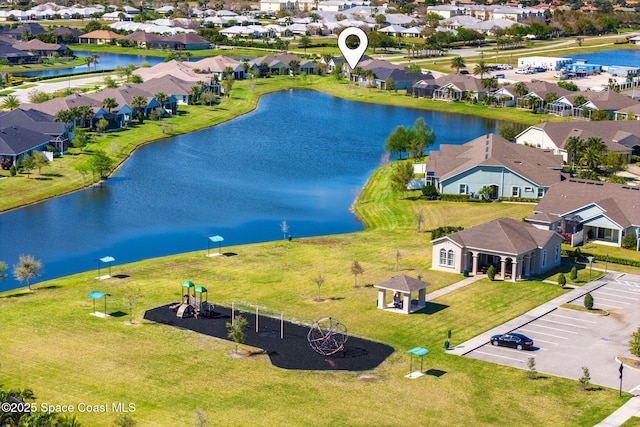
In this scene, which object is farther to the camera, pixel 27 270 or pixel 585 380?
pixel 27 270

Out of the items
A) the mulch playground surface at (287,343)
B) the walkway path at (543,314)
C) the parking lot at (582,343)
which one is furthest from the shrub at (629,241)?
the mulch playground surface at (287,343)

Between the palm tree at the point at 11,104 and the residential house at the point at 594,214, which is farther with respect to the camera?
the palm tree at the point at 11,104

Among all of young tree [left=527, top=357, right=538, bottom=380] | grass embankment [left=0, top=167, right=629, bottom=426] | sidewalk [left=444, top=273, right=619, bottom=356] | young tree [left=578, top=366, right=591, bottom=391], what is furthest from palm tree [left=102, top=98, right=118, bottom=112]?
young tree [left=578, top=366, right=591, bottom=391]

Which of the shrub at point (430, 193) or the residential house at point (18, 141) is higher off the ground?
the residential house at point (18, 141)

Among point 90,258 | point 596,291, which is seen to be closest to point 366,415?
point 596,291

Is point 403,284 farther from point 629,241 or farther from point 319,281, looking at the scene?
point 629,241

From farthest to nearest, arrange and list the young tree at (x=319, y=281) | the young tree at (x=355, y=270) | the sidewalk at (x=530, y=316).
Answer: the young tree at (x=355, y=270), the young tree at (x=319, y=281), the sidewalk at (x=530, y=316)

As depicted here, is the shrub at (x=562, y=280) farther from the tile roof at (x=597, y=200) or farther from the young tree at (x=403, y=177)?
the young tree at (x=403, y=177)

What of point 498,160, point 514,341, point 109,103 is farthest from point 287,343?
point 109,103
